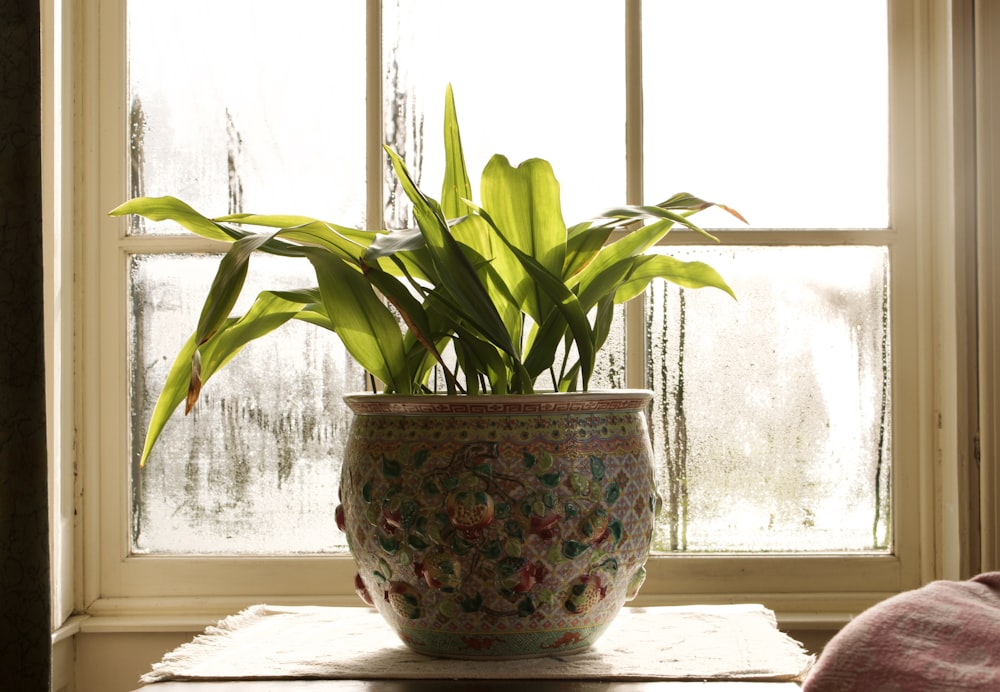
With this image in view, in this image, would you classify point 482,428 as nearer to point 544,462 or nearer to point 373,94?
point 544,462

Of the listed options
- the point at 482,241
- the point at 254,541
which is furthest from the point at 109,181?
the point at 482,241

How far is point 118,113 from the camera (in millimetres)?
1261

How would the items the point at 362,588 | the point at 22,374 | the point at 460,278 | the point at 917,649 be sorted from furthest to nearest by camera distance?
1. the point at 22,374
2. the point at 362,588
3. the point at 460,278
4. the point at 917,649

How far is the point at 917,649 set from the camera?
576 millimetres

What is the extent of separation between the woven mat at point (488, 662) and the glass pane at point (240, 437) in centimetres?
29

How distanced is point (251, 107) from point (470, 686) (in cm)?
86

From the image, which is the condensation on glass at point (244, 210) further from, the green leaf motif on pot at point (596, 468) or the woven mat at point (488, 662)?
the green leaf motif on pot at point (596, 468)

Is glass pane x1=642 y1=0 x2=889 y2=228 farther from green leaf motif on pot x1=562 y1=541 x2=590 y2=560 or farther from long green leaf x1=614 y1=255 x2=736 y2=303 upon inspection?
green leaf motif on pot x1=562 y1=541 x2=590 y2=560

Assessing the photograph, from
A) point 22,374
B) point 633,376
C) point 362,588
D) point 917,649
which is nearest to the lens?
point 917,649

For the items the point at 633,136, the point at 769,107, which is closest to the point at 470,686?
the point at 633,136

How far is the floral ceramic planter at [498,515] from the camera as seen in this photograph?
73cm

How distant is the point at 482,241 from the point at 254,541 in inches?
24.9

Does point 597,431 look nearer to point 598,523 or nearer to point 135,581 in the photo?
point 598,523

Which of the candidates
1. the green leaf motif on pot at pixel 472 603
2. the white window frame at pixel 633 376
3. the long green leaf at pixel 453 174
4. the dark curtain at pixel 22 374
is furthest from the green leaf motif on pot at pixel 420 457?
the white window frame at pixel 633 376
